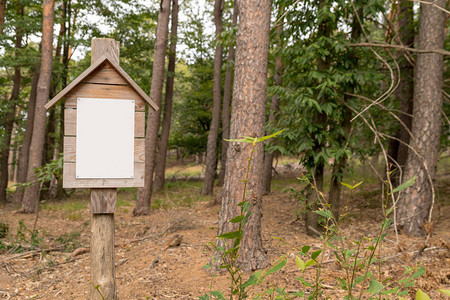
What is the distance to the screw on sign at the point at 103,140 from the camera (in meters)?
2.84

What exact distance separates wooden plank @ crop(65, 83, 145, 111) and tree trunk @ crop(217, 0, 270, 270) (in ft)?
4.79

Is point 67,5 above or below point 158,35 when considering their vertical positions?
above

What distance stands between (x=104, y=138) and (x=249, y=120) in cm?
193

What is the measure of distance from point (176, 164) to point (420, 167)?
2723 cm

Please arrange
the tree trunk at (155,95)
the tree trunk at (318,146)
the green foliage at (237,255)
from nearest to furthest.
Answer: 1. the green foliage at (237,255)
2. the tree trunk at (318,146)
3. the tree trunk at (155,95)

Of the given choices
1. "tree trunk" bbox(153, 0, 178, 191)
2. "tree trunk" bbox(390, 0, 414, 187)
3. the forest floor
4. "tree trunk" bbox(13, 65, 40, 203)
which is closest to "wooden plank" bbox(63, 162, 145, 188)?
the forest floor

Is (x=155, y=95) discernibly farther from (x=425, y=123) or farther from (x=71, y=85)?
(x=71, y=85)

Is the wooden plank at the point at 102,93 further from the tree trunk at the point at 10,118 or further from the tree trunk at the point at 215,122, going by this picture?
the tree trunk at the point at 10,118

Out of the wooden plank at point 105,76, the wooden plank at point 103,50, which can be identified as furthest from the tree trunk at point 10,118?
the wooden plank at point 105,76

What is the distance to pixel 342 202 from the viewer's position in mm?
9586

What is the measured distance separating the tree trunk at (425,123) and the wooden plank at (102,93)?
4854 millimetres

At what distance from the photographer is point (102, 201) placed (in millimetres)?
2930

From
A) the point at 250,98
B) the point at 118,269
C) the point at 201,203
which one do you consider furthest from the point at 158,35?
the point at 118,269

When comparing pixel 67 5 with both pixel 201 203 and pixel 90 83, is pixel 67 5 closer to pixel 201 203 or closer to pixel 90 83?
pixel 201 203
